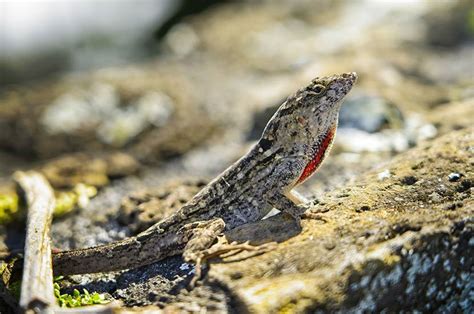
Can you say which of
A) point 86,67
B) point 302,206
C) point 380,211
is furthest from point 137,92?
point 86,67

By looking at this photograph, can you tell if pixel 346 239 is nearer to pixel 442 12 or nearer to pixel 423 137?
pixel 423 137

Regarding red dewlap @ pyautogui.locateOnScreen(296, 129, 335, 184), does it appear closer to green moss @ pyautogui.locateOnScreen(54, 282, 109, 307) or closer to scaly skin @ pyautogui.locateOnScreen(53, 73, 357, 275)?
scaly skin @ pyautogui.locateOnScreen(53, 73, 357, 275)

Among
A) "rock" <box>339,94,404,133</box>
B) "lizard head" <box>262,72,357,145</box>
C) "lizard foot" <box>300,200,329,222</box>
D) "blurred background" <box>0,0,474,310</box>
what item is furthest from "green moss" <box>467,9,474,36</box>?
"lizard foot" <box>300,200,329,222</box>

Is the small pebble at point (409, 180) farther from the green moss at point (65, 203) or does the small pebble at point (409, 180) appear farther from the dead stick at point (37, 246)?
the green moss at point (65, 203)

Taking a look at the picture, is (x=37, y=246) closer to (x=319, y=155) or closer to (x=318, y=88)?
(x=319, y=155)

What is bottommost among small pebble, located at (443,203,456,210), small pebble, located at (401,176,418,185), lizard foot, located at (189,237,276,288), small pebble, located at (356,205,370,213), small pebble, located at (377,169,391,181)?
small pebble, located at (443,203,456,210)

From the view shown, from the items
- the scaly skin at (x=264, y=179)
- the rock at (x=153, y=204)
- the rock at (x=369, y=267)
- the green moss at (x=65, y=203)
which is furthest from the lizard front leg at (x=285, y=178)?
the green moss at (x=65, y=203)
